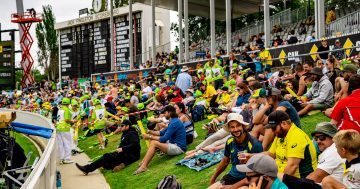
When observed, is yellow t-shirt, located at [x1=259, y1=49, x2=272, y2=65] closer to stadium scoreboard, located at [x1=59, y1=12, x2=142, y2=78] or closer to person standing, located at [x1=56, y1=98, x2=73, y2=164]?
person standing, located at [x1=56, y1=98, x2=73, y2=164]

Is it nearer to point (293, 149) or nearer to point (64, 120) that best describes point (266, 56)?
point (64, 120)

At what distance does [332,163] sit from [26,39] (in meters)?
65.9

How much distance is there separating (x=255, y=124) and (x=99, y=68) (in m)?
38.8

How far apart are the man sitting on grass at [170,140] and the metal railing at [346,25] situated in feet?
27.2

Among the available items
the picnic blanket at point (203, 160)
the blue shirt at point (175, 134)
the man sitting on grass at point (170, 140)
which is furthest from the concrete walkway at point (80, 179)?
the picnic blanket at point (203, 160)

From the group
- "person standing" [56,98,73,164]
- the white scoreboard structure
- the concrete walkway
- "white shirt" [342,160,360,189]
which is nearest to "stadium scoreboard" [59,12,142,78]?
the white scoreboard structure

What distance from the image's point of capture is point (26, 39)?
227ft

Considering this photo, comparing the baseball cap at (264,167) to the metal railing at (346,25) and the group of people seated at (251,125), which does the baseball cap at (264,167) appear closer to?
the group of people seated at (251,125)

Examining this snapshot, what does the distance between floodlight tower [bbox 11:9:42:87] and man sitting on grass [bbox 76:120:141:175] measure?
54524 millimetres

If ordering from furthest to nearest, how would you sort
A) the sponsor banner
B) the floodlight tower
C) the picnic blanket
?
1. the floodlight tower
2. the sponsor banner
3. the picnic blanket

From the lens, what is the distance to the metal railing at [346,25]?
1959cm

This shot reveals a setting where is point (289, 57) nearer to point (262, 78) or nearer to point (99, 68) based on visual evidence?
point (262, 78)

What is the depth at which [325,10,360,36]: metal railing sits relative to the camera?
19.6m

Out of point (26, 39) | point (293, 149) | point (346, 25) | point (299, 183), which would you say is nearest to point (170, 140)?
point (293, 149)
